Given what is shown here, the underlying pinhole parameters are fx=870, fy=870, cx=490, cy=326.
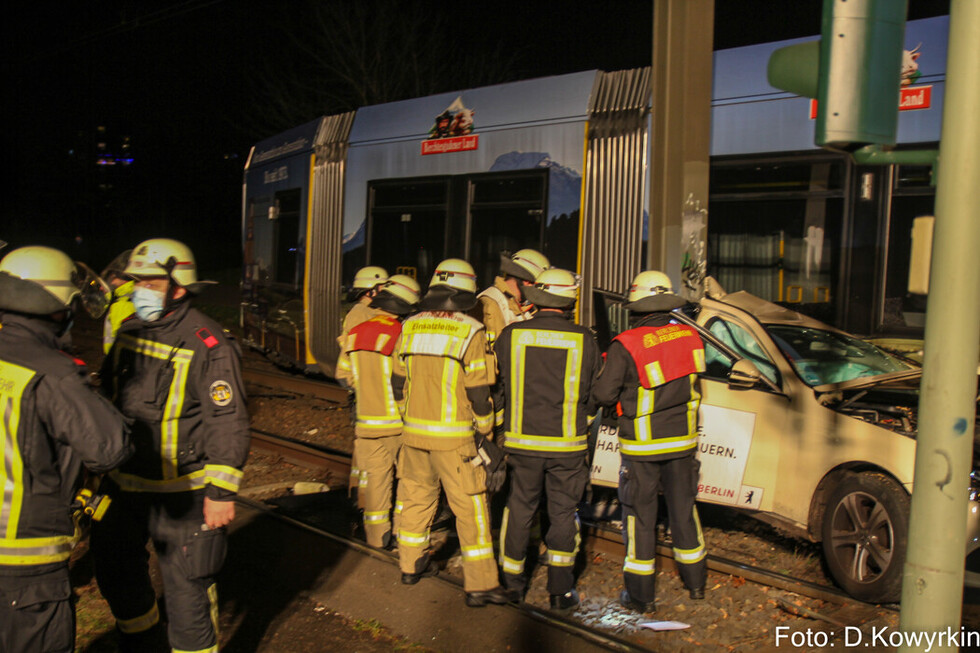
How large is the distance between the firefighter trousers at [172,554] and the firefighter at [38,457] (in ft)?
1.95

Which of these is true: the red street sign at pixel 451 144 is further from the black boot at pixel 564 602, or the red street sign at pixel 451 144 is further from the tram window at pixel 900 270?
the black boot at pixel 564 602

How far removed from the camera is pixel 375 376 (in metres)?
6.06

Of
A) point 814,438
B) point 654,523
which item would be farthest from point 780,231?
point 654,523

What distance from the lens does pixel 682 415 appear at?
519 cm

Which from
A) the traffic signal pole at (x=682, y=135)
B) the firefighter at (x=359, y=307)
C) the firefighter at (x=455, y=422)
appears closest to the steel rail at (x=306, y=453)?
the firefighter at (x=359, y=307)

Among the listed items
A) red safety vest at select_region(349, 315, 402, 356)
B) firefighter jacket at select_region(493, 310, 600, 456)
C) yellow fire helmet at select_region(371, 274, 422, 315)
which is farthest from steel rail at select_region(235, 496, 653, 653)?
yellow fire helmet at select_region(371, 274, 422, 315)

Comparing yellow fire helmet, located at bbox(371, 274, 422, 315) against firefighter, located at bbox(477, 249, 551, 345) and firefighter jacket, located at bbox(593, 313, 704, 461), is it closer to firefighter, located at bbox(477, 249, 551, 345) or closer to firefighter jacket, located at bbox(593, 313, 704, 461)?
firefighter, located at bbox(477, 249, 551, 345)

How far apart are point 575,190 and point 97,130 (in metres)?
38.3

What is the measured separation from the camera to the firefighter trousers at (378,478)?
6.10 m

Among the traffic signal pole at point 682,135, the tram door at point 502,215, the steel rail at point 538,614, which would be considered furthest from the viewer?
the tram door at point 502,215

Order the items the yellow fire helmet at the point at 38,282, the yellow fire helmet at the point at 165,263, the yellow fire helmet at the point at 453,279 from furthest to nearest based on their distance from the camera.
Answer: the yellow fire helmet at the point at 453,279 → the yellow fire helmet at the point at 165,263 → the yellow fire helmet at the point at 38,282

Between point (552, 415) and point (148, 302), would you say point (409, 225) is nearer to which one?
point (552, 415)

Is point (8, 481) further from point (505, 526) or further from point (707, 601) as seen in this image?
point (707, 601)

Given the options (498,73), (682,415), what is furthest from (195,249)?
(682,415)
